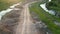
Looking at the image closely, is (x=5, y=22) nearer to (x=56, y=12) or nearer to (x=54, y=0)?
(x=56, y=12)

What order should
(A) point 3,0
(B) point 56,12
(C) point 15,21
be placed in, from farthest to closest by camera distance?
(A) point 3,0 → (B) point 56,12 → (C) point 15,21

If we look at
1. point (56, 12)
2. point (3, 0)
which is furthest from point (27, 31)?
point (3, 0)

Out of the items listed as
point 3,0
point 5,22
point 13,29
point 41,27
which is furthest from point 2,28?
point 3,0

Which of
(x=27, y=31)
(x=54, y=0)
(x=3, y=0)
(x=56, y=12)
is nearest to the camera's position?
(x=27, y=31)

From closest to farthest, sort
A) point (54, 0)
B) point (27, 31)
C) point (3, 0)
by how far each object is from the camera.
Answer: point (27, 31) → point (54, 0) → point (3, 0)

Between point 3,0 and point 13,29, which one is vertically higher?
point 3,0

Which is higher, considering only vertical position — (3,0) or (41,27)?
(3,0)

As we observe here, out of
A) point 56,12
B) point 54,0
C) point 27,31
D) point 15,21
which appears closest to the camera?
point 27,31

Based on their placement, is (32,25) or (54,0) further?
(54,0)

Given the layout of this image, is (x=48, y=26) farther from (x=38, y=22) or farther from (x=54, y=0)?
(x=54, y=0)
